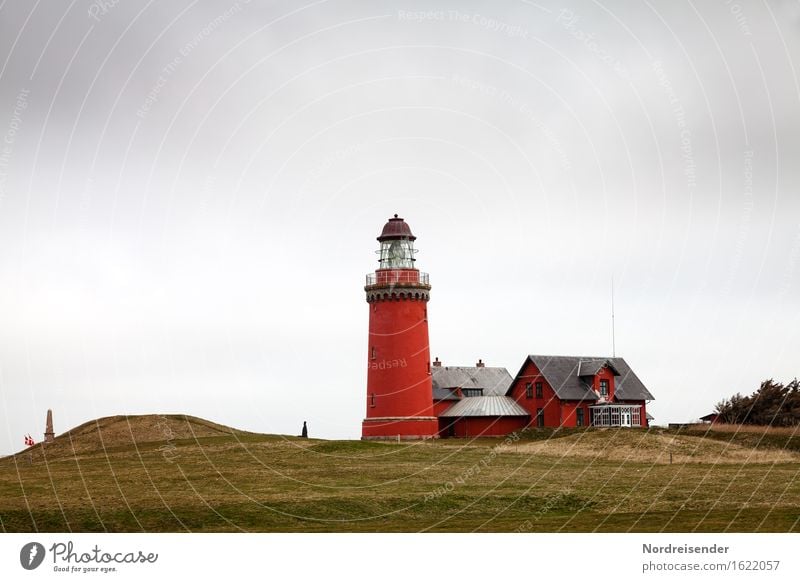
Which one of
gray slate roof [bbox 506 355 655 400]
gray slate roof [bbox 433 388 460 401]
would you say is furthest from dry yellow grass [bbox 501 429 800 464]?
gray slate roof [bbox 433 388 460 401]

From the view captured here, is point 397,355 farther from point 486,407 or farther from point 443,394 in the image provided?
point 443,394

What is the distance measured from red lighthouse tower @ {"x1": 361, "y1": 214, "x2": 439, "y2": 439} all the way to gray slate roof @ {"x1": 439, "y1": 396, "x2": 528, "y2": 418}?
7563 millimetres

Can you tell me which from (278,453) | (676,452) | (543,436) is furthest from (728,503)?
(543,436)

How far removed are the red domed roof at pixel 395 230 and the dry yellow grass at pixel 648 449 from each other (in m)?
17.0

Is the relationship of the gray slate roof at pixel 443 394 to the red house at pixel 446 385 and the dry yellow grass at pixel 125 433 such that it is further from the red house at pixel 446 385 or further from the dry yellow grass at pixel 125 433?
the dry yellow grass at pixel 125 433

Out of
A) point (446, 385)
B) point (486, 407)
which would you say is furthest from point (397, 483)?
point (446, 385)

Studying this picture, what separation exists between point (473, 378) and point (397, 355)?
17963 mm

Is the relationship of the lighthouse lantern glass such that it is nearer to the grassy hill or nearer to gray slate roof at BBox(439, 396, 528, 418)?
gray slate roof at BBox(439, 396, 528, 418)

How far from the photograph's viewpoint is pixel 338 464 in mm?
51281

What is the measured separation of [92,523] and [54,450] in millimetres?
26493

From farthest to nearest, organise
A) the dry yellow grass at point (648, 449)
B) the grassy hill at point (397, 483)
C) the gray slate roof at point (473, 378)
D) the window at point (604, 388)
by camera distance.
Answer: the gray slate roof at point (473, 378) → the window at point (604, 388) → the dry yellow grass at point (648, 449) → the grassy hill at point (397, 483)

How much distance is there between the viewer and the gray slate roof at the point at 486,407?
76.8m

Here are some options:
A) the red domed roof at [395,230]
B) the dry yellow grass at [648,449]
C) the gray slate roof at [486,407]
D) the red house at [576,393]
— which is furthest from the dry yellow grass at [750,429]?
the red domed roof at [395,230]
